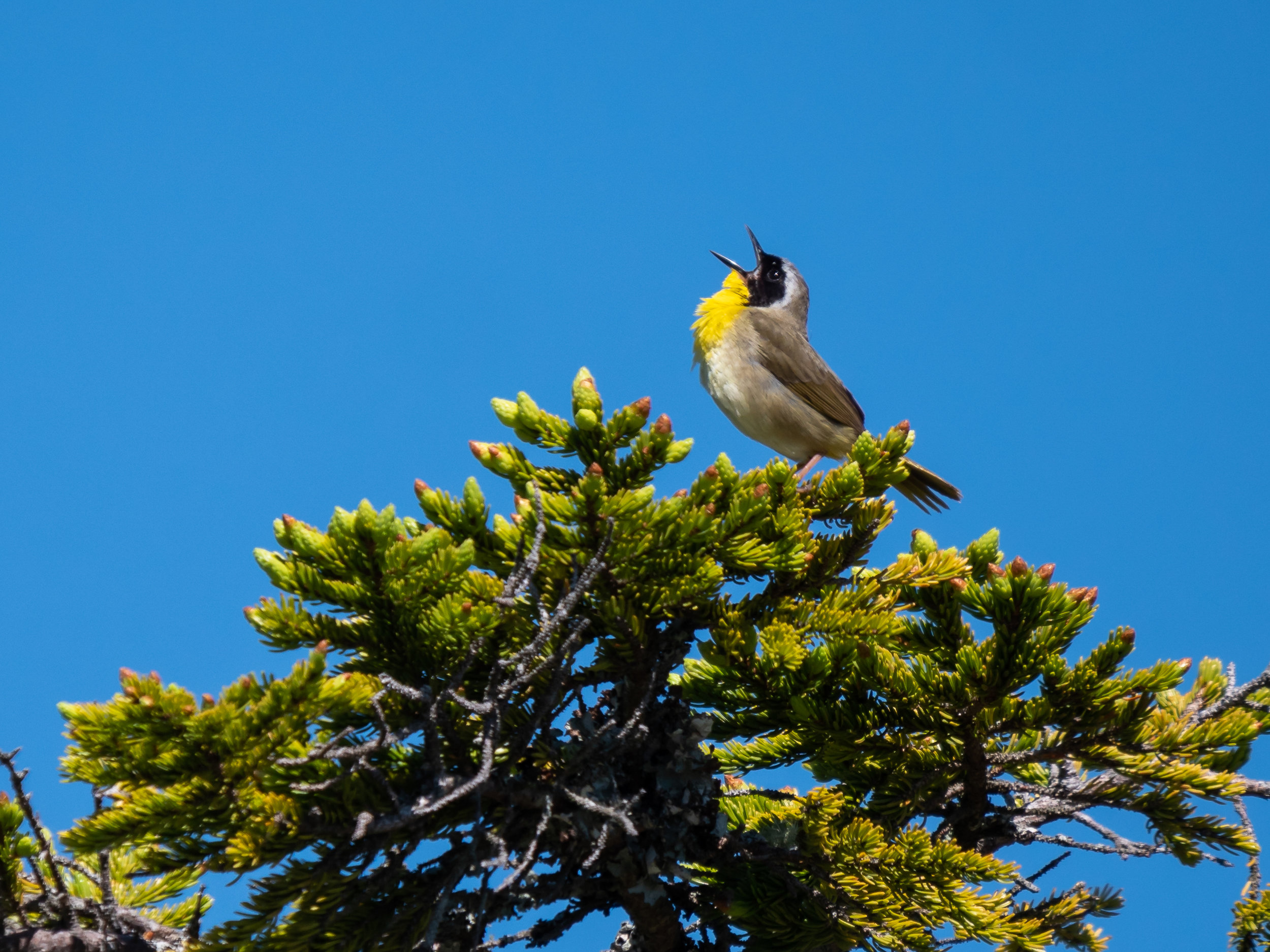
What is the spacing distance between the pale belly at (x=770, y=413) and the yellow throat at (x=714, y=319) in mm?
188

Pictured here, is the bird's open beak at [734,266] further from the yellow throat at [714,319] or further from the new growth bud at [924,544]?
the new growth bud at [924,544]

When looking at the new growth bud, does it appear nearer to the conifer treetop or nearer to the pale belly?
the conifer treetop

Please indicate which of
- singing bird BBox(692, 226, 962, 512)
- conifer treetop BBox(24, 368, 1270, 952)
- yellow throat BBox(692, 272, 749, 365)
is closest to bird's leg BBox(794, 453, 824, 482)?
singing bird BBox(692, 226, 962, 512)

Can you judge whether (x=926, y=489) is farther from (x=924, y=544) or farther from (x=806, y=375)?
(x=924, y=544)

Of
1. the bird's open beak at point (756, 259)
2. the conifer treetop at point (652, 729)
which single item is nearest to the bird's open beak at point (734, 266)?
the bird's open beak at point (756, 259)

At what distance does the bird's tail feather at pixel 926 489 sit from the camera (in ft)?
21.0

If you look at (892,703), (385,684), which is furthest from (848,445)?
(385,684)

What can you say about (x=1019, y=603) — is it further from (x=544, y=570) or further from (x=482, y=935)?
(x=482, y=935)

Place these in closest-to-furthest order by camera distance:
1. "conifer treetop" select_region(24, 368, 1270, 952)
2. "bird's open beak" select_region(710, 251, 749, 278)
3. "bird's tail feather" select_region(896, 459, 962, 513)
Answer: "conifer treetop" select_region(24, 368, 1270, 952) < "bird's tail feather" select_region(896, 459, 962, 513) < "bird's open beak" select_region(710, 251, 749, 278)

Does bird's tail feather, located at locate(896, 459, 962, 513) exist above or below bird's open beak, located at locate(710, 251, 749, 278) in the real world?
below

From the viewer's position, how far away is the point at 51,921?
9.75 ft

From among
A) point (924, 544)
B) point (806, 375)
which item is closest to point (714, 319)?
point (806, 375)

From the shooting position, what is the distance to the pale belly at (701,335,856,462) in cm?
655

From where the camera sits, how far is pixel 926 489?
21.3 ft
